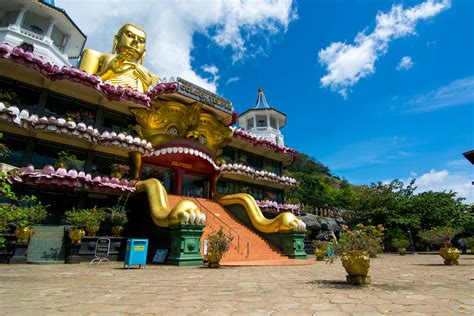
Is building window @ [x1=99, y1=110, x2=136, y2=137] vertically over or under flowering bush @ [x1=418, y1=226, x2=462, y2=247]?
over

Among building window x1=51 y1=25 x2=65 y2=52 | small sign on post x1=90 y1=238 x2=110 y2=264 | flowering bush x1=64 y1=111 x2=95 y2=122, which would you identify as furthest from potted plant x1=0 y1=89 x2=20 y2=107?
building window x1=51 y1=25 x2=65 y2=52

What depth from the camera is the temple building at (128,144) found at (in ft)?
43.8

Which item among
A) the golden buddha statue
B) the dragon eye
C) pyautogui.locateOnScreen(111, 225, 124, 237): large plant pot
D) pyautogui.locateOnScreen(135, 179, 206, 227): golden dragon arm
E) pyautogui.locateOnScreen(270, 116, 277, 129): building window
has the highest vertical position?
pyautogui.locateOnScreen(270, 116, 277, 129): building window

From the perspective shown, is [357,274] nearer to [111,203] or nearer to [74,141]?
[111,203]

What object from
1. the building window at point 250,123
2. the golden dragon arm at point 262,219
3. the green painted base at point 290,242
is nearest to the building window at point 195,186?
the golden dragon arm at point 262,219

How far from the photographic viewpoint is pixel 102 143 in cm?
1531

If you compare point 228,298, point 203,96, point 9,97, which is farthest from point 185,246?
point 9,97

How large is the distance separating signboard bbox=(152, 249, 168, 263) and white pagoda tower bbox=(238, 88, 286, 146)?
98.9ft

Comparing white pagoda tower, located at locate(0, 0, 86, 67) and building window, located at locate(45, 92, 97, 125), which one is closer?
building window, located at locate(45, 92, 97, 125)

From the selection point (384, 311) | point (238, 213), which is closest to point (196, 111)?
point (238, 213)

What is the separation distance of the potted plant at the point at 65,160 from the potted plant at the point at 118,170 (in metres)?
1.82

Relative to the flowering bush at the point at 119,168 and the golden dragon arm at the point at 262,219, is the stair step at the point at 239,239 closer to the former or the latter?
the golden dragon arm at the point at 262,219

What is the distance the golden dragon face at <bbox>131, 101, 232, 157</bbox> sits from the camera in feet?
59.0

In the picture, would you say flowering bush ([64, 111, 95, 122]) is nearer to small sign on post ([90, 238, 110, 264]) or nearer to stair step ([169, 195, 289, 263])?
stair step ([169, 195, 289, 263])
